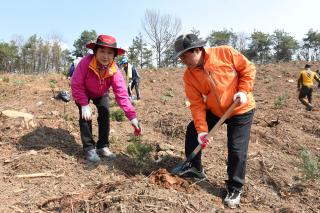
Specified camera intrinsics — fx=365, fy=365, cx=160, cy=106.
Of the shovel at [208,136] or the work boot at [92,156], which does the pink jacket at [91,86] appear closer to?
the work boot at [92,156]

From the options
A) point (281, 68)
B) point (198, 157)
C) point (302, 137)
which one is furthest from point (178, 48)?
point (281, 68)

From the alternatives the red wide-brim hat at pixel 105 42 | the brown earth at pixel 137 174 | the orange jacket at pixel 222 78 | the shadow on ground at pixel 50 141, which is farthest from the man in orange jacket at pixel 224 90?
the shadow on ground at pixel 50 141

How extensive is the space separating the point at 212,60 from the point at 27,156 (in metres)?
2.43

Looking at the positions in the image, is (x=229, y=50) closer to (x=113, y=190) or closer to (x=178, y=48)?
(x=178, y=48)

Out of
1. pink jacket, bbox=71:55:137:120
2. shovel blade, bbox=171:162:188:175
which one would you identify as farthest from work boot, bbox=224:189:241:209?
pink jacket, bbox=71:55:137:120

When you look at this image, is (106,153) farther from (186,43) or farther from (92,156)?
(186,43)

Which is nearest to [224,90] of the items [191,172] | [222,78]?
[222,78]

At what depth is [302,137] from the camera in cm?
695

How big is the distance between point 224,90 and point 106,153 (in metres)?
1.81

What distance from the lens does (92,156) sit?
14.5ft

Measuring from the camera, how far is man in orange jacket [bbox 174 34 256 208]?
11.8 ft

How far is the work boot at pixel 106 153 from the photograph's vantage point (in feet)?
15.1

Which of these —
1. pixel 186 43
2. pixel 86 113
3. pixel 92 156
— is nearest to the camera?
pixel 186 43

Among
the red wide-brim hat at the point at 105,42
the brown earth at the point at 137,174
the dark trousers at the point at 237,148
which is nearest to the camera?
the brown earth at the point at 137,174
